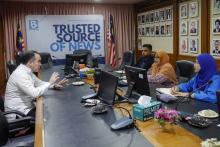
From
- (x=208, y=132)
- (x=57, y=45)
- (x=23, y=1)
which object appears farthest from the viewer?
(x=57, y=45)

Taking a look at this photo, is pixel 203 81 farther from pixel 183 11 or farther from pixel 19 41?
pixel 19 41

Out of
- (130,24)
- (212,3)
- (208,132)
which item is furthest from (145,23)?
(208,132)

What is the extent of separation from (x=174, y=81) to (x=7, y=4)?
15.7ft

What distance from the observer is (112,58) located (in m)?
6.88

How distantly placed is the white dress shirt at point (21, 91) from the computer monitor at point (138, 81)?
93 cm

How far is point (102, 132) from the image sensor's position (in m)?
1.54

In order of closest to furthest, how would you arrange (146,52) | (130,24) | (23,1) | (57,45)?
(146,52) → (23,1) → (57,45) → (130,24)

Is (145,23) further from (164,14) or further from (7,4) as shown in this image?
(7,4)

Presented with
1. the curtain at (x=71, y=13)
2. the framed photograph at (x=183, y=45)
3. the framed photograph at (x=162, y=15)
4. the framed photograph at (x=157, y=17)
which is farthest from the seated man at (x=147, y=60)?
the curtain at (x=71, y=13)

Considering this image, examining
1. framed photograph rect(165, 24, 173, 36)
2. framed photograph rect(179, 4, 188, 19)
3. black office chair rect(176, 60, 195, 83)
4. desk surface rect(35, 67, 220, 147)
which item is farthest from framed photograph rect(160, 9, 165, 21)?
desk surface rect(35, 67, 220, 147)

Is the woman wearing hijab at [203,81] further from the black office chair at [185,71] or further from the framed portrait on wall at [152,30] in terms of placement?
the framed portrait on wall at [152,30]

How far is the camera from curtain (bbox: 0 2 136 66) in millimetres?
6281

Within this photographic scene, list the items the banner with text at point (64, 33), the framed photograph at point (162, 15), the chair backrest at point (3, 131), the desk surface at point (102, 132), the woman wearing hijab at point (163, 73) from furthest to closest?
the banner with text at point (64, 33) → the framed photograph at point (162, 15) → the woman wearing hijab at point (163, 73) → the chair backrest at point (3, 131) → the desk surface at point (102, 132)

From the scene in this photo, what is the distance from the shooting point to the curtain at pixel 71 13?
20.6 ft
